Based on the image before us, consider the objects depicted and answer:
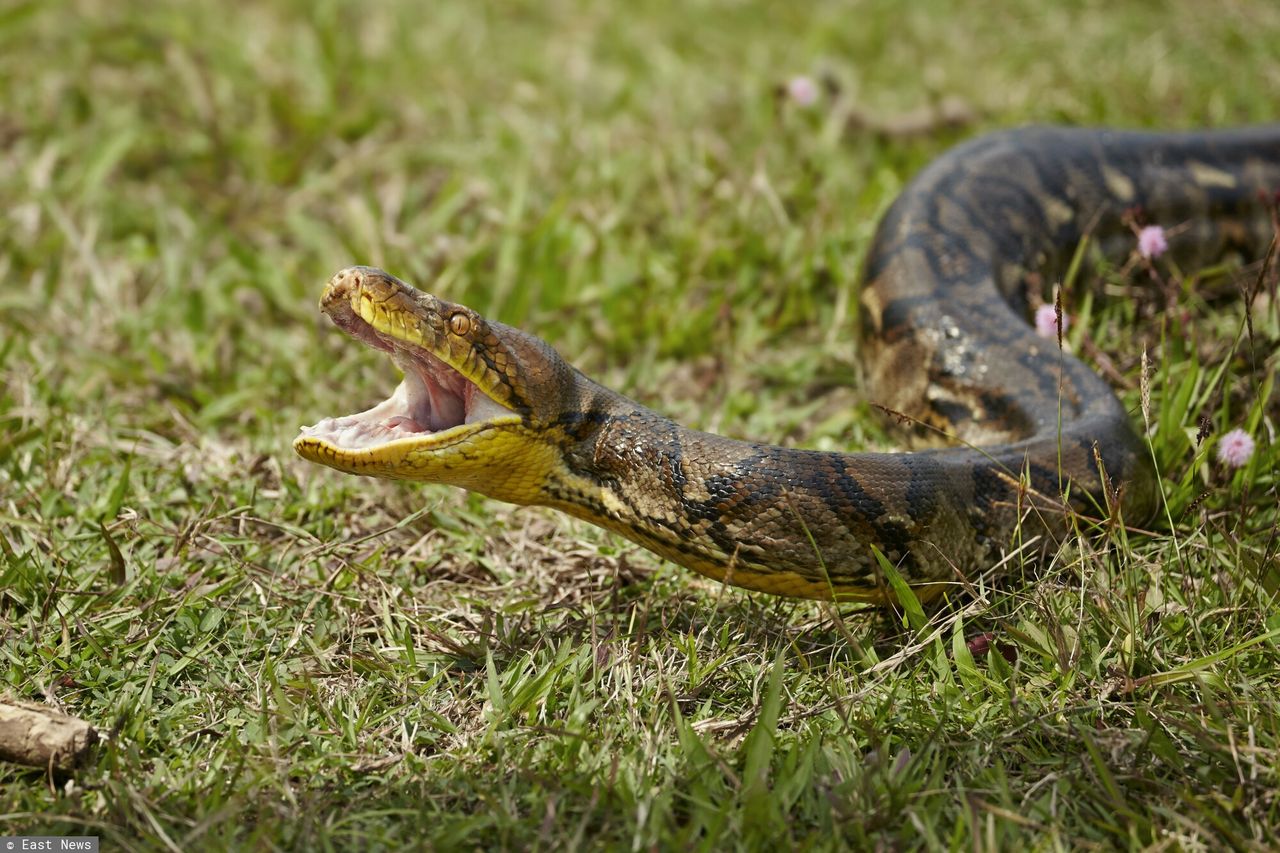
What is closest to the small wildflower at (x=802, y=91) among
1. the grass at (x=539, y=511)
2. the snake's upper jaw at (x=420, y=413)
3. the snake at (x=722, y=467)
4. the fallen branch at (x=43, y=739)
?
the grass at (x=539, y=511)

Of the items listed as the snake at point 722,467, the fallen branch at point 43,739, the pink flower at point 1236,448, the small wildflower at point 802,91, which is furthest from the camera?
the small wildflower at point 802,91

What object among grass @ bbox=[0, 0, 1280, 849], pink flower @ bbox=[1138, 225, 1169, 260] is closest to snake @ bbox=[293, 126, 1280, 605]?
grass @ bbox=[0, 0, 1280, 849]

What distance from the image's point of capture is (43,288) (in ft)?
20.0

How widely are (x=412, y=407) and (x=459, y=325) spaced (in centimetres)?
41

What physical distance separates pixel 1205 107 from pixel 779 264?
351 cm

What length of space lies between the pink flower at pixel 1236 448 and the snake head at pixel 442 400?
2.42 m

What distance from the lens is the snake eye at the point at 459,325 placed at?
4.00 meters

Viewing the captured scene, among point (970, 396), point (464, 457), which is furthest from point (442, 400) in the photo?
point (970, 396)

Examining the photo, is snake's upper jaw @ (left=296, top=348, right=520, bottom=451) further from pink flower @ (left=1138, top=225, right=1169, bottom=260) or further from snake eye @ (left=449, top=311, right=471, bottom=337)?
pink flower @ (left=1138, top=225, right=1169, bottom=260)

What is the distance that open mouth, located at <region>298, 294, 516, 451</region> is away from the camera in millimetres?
3943

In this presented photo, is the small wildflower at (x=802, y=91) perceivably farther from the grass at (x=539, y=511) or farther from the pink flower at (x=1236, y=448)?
the pink flower at (x=1236, y=448)

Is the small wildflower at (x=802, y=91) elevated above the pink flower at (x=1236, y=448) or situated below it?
above

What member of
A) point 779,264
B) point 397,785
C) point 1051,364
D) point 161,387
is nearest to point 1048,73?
point 779,264

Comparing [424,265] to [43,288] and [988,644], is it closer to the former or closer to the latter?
[43,288]
